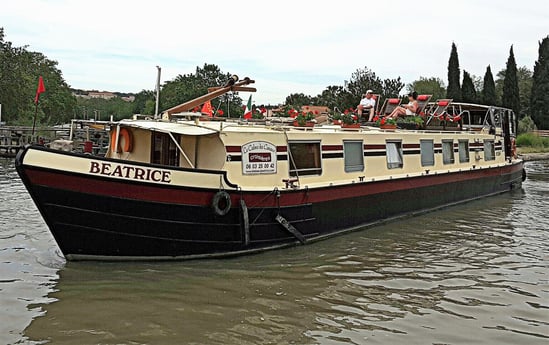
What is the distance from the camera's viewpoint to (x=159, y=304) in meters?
7.27

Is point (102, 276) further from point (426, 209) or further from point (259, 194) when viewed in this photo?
point (426, 209)

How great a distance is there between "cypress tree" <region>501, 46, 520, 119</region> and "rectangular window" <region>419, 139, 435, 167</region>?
4586cm

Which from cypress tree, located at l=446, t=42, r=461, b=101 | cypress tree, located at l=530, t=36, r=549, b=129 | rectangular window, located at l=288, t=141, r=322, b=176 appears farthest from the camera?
cypress tree, located at l=446, t=42, r=461, b=101

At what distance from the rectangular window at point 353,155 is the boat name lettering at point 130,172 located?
4.50 metres

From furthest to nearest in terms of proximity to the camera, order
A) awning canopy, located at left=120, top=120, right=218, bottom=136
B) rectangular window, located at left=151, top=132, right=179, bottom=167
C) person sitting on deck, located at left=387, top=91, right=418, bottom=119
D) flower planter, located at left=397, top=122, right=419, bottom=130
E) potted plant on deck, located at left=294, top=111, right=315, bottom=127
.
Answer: person sitting on deck, located at left=387, top=91, right=418, bottom=119 < flower planter, located at left=397, top=122, right=419, bottom=130 < potted plant on deck, located at left=294, top=111, right=315, bottom=127 < rectangular window, located at left=151, top=132, right=179, bottom=167 < awning canopy, located at left=120, top=120, right=218, bottom=136

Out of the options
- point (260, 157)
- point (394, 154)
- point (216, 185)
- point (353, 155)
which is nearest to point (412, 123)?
point (394, 154)

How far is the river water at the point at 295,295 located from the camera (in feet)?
21.1

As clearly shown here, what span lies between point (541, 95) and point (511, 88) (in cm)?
301

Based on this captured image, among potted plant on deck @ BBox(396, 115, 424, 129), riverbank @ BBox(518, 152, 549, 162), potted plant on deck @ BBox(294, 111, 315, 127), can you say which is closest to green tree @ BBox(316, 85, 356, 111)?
riverbank @ BBox(518, 152, 549, 162)

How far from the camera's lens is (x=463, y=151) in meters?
16.5

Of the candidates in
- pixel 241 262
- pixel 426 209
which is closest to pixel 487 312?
pixel 241 262

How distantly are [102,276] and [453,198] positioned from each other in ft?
34.9

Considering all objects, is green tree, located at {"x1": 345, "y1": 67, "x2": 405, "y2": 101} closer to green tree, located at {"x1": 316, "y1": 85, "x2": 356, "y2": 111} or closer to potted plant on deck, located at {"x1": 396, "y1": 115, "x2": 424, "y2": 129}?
green tree, located at {"x1": 316, "y1": 85, "x2": 356, "y2": 111}

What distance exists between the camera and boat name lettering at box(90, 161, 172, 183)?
26.1 feet
